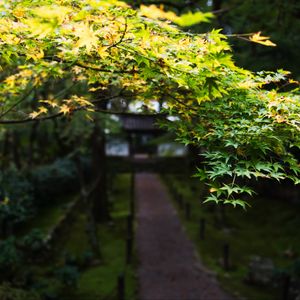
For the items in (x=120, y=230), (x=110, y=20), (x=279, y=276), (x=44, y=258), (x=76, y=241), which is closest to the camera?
(x=110, y=20)

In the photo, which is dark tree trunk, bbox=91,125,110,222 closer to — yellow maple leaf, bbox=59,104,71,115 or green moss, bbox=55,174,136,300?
green moss, bbox=55,174,136,300

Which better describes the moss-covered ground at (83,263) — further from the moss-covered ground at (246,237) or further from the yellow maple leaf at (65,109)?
the yellow maple leaf at (65,109)

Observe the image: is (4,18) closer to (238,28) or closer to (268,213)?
(238,28)

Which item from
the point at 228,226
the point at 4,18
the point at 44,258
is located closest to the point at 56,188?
the point at 44,258

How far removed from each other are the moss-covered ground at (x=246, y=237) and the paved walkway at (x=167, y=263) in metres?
0.44

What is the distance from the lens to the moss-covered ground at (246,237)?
32.6 feet

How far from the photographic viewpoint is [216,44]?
2869 millimetres

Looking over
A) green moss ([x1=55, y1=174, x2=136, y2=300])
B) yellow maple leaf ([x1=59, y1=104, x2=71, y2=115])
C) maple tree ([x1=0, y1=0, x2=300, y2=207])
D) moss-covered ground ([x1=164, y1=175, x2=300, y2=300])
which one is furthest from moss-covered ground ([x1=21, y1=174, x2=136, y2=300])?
maple tree ([x1=0, y1=0, x2=300, y2=207])

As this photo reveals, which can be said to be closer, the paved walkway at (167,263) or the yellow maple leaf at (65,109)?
the yellow maple leaf at (65,109)

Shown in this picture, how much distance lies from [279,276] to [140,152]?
27.0 metres

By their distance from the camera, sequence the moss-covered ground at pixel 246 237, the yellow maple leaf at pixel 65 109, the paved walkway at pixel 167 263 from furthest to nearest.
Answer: the moss-covered ground at pixel 246 237
the paved walkway at pixel 167 263
the yellow maple leaf at pixel 65 109

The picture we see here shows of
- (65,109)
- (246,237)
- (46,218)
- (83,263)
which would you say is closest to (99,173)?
(46,218)

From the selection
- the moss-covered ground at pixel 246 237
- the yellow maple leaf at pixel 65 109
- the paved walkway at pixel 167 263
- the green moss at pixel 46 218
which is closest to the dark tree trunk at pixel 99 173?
the green moss at pixel 46 218

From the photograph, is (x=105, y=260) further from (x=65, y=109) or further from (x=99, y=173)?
(x=65, y=109)
